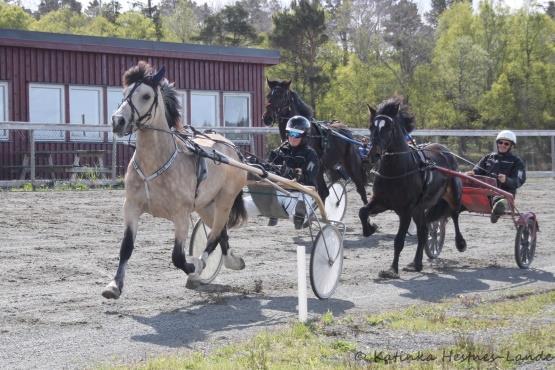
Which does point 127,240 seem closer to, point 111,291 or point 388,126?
point 111,291

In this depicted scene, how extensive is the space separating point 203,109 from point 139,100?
17.9 meters

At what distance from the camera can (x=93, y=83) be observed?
24.1m

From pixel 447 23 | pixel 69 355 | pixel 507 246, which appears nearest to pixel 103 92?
pixel 507 246

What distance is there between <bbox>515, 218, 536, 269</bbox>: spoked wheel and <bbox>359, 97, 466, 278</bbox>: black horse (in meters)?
1.26

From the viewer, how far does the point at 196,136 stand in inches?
388

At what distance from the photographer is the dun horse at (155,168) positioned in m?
8.37

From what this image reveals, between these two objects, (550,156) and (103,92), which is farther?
(550,156)

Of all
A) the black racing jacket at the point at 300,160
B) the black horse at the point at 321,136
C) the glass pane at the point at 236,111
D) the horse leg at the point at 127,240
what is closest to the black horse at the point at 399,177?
the black racing jacket at the point at 300,160

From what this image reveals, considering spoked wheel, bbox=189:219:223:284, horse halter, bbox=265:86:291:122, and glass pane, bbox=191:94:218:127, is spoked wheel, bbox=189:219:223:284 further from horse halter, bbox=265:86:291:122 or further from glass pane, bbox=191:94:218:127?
glass pane, bbox=191:94:218:127

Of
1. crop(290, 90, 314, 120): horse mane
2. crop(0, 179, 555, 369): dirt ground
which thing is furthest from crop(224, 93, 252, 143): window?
crop(290, 90, 314, 120): horse mane

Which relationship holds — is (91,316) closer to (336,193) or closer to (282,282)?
(282,282)

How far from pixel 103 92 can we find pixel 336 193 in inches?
432

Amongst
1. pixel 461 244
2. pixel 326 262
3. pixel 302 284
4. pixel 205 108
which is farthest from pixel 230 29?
pixel 302 284

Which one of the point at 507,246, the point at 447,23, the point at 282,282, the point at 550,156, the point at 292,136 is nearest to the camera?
the point at 282,282
